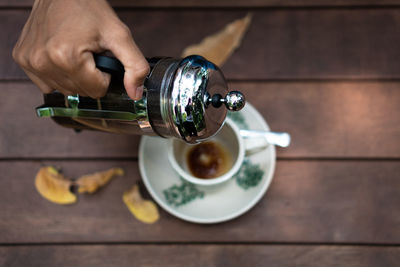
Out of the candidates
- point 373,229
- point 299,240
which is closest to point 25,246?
point 299,240

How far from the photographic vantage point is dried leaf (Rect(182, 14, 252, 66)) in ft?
2.26

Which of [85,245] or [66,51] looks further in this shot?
[85,245]

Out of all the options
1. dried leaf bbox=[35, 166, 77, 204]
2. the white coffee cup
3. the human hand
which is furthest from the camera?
dried leaf bbox=[35, 166, 77, 204]

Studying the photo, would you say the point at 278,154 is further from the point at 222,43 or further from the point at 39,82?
the point at 39,82

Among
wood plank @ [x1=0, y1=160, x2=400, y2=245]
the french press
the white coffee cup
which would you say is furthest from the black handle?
wood plank @ [x1=0, y1=160, x2=400, y2=245]

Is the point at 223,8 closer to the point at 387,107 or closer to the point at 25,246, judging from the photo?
the point at 387,107

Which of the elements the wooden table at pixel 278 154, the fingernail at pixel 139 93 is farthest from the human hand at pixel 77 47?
the wooden table at pixel 278 154

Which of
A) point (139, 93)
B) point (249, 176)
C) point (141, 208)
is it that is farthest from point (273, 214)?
point (139, 93)

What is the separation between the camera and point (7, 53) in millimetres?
704

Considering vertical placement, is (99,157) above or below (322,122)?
below

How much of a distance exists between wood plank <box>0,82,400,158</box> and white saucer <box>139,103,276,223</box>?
5 cm

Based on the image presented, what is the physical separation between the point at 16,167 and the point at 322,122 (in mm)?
575

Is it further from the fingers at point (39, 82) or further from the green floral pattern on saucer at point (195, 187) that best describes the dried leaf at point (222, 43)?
the fingers at point (39, 82)

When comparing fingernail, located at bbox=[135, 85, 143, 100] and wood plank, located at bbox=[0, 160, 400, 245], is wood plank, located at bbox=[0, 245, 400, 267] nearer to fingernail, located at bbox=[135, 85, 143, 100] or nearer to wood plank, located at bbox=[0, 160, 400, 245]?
wood plank, located at bbox=[0, 160, 400, 245]
